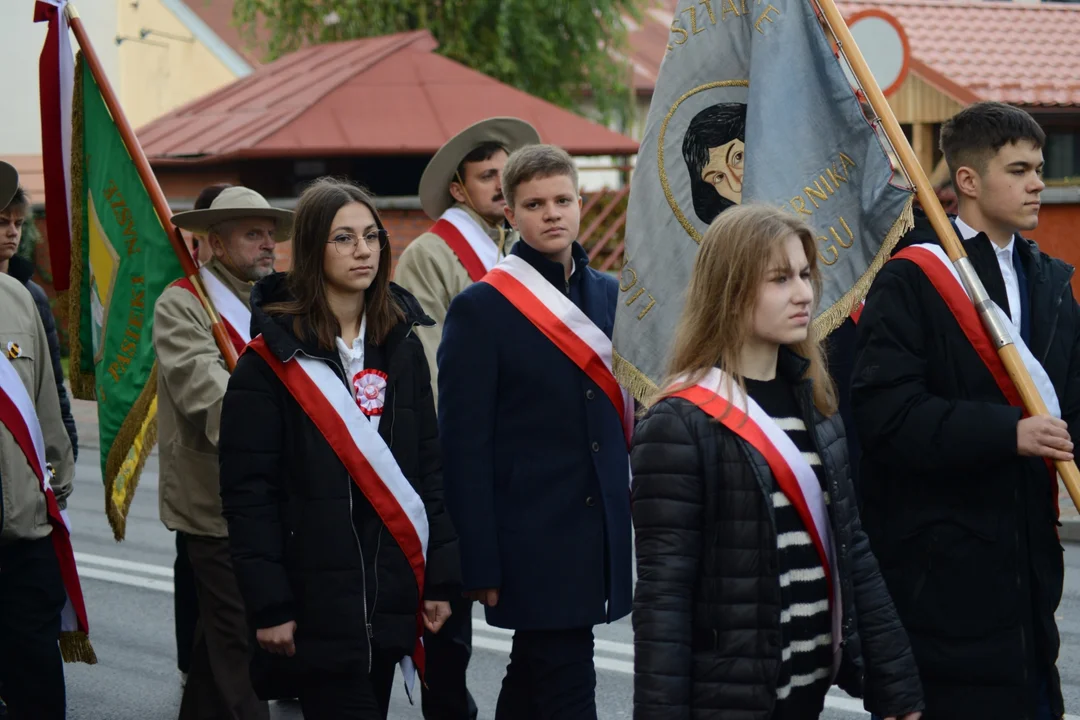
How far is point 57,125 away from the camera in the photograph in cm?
616

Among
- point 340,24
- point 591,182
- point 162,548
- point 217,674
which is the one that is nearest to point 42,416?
point 217,674

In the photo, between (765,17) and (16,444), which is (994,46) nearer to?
(765,17)

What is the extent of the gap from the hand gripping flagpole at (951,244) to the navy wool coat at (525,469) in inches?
44.7

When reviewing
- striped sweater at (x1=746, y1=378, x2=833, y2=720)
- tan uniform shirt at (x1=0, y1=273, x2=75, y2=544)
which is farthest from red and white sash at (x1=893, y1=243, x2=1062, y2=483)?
tan uniform shirt at (x1=0, y1=273, x2=75, y2=544)

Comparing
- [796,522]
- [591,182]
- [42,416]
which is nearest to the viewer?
[796,522]

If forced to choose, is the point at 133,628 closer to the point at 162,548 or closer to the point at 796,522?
the point at 162,548

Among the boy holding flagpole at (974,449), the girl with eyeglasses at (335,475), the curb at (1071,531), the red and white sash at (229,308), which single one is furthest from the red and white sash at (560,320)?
the curb at (1071,531)

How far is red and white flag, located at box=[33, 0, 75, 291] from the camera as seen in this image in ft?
19.8

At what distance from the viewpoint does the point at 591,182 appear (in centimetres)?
3856

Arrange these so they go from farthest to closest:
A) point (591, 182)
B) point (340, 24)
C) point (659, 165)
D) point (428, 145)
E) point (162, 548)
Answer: point (591, 182)
point (340, 24)
point (428, 145)
point (162, 548)
point (659, 165)

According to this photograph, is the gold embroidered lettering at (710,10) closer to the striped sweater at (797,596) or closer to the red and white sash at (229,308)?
the striped sweater at (797,596)

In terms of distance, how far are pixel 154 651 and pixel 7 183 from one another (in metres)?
2.48

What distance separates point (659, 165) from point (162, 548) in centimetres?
609

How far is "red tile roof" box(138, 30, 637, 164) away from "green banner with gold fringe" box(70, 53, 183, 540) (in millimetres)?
14419
